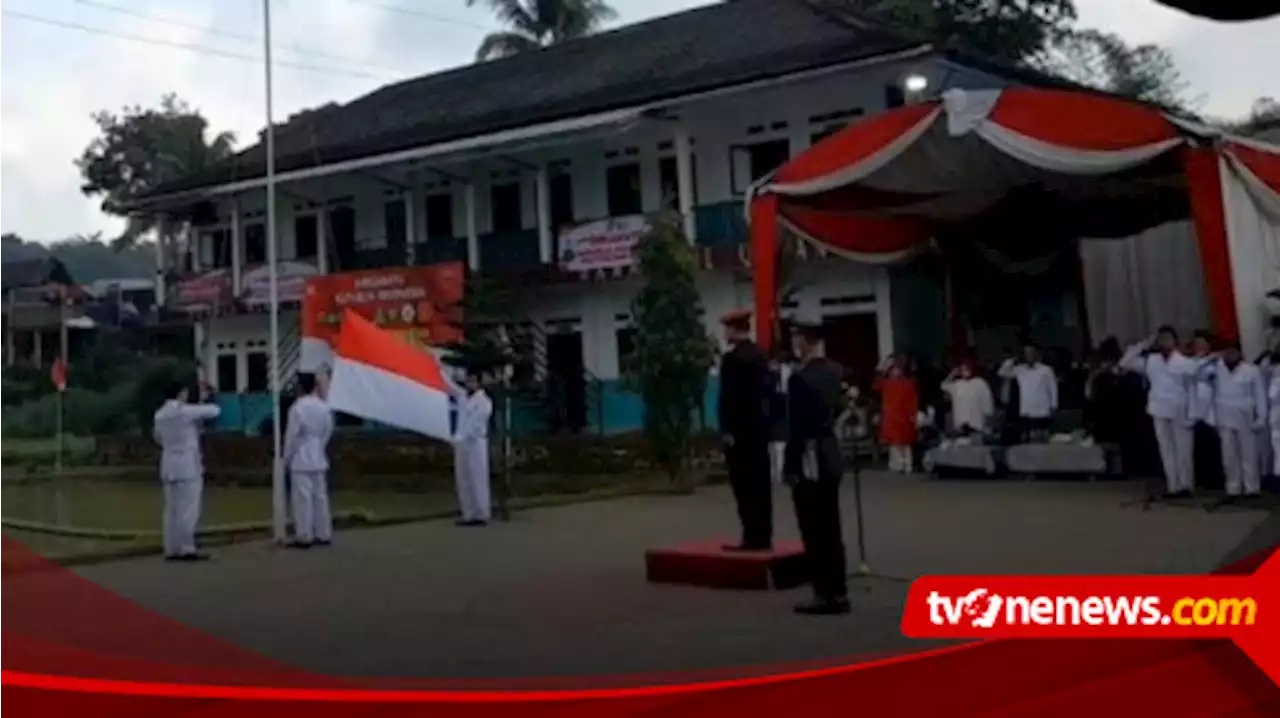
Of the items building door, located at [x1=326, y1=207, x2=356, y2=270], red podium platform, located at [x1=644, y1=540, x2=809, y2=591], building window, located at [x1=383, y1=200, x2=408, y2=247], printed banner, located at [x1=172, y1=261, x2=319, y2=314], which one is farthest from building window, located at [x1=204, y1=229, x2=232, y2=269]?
red podium platform, located at [x1=644, y1=540, x2=809, y2=591]

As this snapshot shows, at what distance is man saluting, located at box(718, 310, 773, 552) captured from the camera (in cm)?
545

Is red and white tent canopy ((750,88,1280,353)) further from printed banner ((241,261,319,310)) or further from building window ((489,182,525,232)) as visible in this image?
building window ((489,182,525,232))

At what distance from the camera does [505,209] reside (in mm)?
12969

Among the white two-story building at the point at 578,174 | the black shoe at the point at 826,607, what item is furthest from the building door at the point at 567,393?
the black shoe at the point at 826,607

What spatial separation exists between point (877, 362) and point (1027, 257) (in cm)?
414

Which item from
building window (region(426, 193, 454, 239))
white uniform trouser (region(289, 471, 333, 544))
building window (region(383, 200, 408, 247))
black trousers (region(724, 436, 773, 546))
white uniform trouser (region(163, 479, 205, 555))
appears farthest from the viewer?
building window (region(426, 193, 454, 239))

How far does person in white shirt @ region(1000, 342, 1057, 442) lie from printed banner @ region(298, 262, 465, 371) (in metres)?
4.27

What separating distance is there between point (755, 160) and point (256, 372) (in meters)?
3.67

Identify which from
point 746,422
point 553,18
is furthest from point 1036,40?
point 553,18

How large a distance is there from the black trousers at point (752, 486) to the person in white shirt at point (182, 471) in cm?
304

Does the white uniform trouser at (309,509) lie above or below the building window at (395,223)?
below

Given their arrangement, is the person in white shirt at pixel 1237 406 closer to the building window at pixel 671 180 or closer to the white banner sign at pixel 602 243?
the building window at pixel 671 180

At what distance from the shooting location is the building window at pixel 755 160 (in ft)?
23.9

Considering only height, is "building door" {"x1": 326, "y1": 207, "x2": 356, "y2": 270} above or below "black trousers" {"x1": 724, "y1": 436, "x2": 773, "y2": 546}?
above
